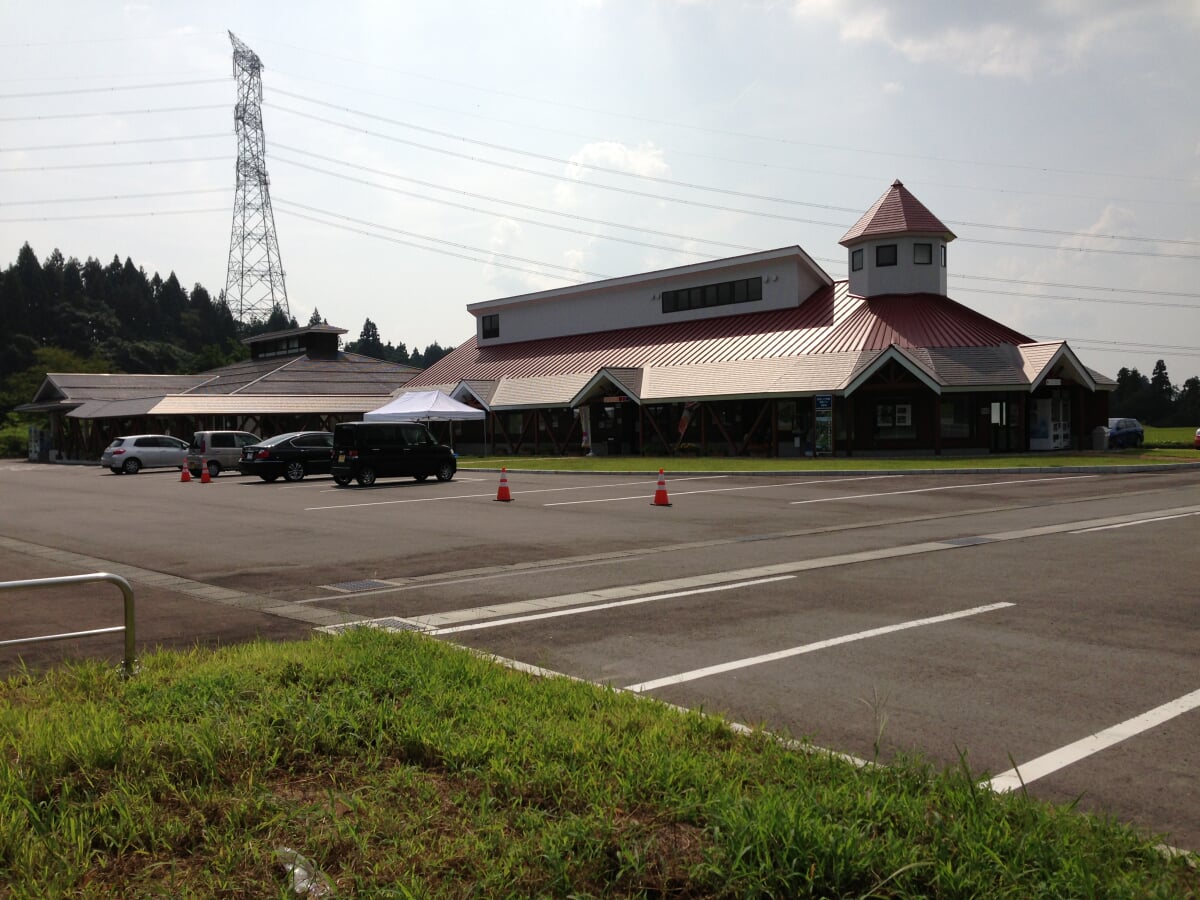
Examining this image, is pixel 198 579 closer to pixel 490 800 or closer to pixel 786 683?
pixel 786 683

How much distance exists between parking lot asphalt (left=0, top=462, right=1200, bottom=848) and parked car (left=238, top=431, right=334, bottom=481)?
388 inches

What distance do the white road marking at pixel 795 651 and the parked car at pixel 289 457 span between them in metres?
24.3

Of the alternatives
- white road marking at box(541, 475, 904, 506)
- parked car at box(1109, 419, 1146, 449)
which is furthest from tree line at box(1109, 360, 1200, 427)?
white road marking at box(541, 475, 904, 506)

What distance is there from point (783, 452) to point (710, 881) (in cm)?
3732

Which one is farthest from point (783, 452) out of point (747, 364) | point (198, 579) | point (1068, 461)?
point (198, 579)

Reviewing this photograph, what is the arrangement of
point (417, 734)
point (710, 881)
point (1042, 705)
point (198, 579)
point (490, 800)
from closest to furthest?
point (710, 881)
point (490, 800)
point (417, 734)
point (1042, 705)
point (198, 579)

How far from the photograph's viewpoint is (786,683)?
636cm

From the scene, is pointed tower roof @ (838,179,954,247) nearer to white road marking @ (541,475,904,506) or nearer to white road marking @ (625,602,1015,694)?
white road marking @ (541,475,904,506)

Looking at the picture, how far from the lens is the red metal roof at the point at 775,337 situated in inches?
1527

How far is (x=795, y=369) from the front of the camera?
38188 millimetres

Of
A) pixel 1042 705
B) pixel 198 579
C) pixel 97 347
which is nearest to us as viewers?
pixel 1042 705

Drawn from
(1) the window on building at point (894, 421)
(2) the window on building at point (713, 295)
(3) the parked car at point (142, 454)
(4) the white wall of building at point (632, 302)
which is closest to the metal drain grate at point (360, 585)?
(1) the window on building at point (894, 421)

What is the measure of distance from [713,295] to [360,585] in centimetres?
3932

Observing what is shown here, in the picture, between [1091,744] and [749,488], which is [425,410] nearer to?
[749,488]
